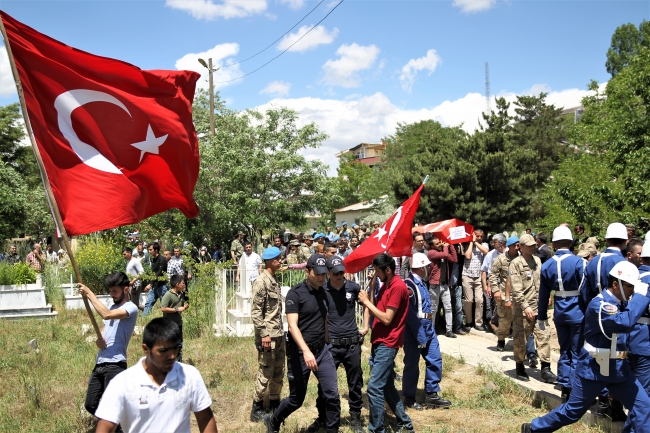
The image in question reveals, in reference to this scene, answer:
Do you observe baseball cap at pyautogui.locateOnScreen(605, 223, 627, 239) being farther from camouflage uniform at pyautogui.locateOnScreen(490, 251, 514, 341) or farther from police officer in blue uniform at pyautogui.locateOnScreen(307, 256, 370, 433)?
camouflage uniform at pyautogui.locateOnScreen(490, 251, 514, 341)

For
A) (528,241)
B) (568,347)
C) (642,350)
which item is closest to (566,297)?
(568,347)

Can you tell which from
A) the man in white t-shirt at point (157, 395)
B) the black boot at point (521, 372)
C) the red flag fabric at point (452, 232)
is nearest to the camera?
the man in white t-shirt at point (157, 395)

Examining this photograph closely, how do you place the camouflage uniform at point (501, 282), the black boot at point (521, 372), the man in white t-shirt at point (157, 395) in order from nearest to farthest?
the man in white t-shirt at point (157, 395) < the black boot at point (521, 372) < the camouflage uniform at point (501, 282)

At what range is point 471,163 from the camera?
27.4 metres

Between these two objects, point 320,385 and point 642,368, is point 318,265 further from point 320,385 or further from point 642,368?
point 642,368

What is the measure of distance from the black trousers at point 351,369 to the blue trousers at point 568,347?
2.40 m

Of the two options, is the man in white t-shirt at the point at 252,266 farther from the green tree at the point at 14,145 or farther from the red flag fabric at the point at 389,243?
the green tree at the point at 14,145

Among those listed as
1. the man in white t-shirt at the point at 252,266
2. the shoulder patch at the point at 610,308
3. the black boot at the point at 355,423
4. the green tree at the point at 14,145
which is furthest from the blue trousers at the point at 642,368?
the green tree at the point at 14,145

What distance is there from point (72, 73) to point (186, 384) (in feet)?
12.9

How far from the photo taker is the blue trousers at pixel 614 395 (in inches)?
202

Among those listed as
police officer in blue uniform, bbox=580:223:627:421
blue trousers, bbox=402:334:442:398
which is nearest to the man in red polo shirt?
blue trousers, bbox=402:334:442:398

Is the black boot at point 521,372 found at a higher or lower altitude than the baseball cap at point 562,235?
lower

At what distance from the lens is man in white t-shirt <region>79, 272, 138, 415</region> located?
5832 mm

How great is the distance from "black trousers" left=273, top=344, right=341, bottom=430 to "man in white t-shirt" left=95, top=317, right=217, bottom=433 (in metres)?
2.54
